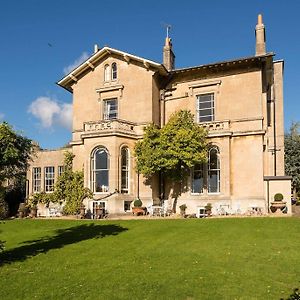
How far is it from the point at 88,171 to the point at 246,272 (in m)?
17.1

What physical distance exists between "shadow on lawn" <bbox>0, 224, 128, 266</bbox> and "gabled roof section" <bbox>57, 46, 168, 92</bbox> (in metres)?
12.1

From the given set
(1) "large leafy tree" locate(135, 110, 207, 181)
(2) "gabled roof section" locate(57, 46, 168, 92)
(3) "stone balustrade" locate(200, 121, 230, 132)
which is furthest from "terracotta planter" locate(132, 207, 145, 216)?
(2) "gabled roof section" locate(57, 46, 168, 92)

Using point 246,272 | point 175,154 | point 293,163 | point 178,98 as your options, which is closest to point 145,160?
point 175,154

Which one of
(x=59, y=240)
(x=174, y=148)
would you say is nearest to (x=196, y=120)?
(x=174, y=148)

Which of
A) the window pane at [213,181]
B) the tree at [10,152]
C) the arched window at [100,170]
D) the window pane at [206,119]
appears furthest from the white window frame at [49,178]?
the tree at [10,152]

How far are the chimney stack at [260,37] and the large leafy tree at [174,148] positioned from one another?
19.7 feet

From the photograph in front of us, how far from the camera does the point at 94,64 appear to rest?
28.7 meters

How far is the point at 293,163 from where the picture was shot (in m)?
39.0

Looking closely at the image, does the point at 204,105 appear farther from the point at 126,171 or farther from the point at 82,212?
the point at 82,212

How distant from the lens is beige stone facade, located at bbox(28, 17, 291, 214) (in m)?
24.0

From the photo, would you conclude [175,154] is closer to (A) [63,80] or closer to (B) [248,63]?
(B) [248,63]

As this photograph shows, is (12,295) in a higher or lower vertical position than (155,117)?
lower

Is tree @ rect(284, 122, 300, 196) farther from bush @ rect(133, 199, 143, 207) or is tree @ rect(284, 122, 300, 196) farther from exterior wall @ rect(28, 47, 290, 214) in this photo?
bush @ rect(133, 199, 143, 207)

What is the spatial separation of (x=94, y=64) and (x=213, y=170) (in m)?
11.6
